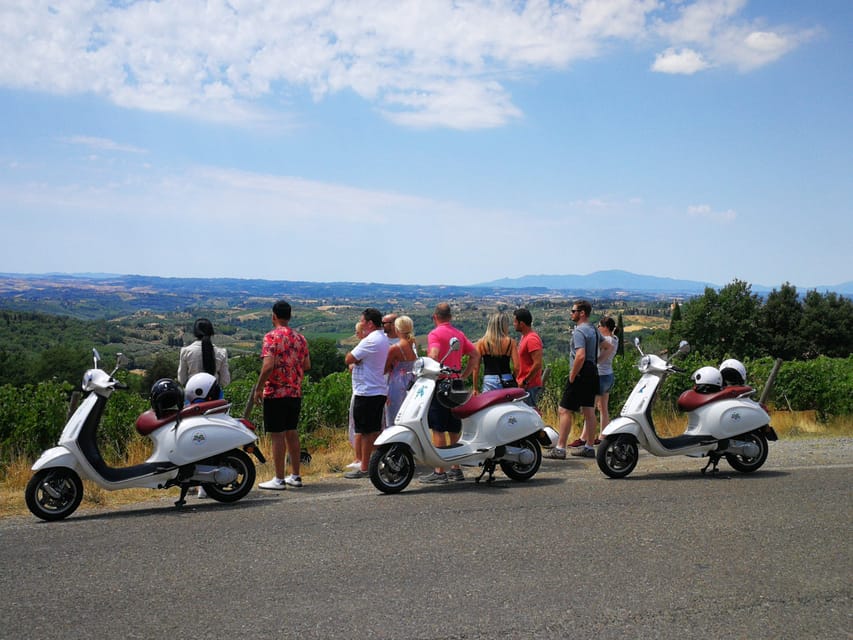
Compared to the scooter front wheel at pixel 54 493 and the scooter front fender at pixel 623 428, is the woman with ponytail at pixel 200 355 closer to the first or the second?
the scooter front wheel at pixel 54 493

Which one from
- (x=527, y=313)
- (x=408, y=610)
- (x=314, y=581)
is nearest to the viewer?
(x=408, y=610)

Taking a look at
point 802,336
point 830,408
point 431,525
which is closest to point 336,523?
point 431,525

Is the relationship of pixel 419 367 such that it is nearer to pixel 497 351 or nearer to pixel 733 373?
pixel 497 351

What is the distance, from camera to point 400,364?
9711 mm

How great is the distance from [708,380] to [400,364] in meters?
3.50

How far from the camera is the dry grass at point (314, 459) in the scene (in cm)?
810

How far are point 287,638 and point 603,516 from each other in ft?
11.0

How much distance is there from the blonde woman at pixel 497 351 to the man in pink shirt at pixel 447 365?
0.17 m

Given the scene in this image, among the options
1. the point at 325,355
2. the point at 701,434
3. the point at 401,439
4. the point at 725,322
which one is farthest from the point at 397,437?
the point at 725,322

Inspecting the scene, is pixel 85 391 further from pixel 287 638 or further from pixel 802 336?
pixel 802 336

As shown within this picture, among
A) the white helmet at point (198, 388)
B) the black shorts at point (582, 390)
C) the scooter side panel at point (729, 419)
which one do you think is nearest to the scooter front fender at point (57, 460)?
the white helmet at point (198, 388)

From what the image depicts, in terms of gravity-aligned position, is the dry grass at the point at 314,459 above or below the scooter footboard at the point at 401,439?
below

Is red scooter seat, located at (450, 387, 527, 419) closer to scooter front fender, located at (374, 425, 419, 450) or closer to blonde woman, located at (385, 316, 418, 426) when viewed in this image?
scooter front fender, located at (374, 425, 419, 450)

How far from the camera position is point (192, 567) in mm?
5586
